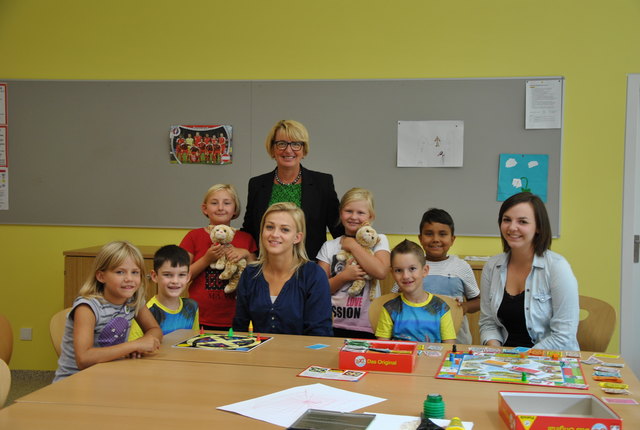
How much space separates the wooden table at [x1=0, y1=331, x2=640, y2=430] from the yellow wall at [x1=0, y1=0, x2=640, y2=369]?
7.95 feet

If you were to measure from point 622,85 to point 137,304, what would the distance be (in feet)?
11.0

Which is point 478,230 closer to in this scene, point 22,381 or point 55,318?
point 55,318

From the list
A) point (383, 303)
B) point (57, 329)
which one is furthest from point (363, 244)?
point (57, 329)

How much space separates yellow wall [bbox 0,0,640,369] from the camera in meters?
4.09

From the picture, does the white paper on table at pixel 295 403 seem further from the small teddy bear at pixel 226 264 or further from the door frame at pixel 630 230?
the door frame at pixel 630 230

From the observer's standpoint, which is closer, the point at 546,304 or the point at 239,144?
the point at 546,304

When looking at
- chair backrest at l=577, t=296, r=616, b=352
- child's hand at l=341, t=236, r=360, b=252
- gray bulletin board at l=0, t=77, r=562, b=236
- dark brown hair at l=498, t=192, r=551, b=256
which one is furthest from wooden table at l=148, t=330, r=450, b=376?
gray bulletin board at l=0, t=77, r=562, b=236

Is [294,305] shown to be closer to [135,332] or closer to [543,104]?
[135,332]

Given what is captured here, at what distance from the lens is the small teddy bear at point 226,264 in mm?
3010

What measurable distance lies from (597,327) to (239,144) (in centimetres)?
263

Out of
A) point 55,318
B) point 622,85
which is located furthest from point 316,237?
point 622,85

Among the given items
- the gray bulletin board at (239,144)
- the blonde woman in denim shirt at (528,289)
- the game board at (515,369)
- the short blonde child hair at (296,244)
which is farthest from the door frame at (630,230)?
the short blonde child hair at (296,244)

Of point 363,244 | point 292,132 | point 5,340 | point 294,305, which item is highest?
point 292,132

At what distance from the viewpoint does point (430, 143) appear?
422 centimetres
